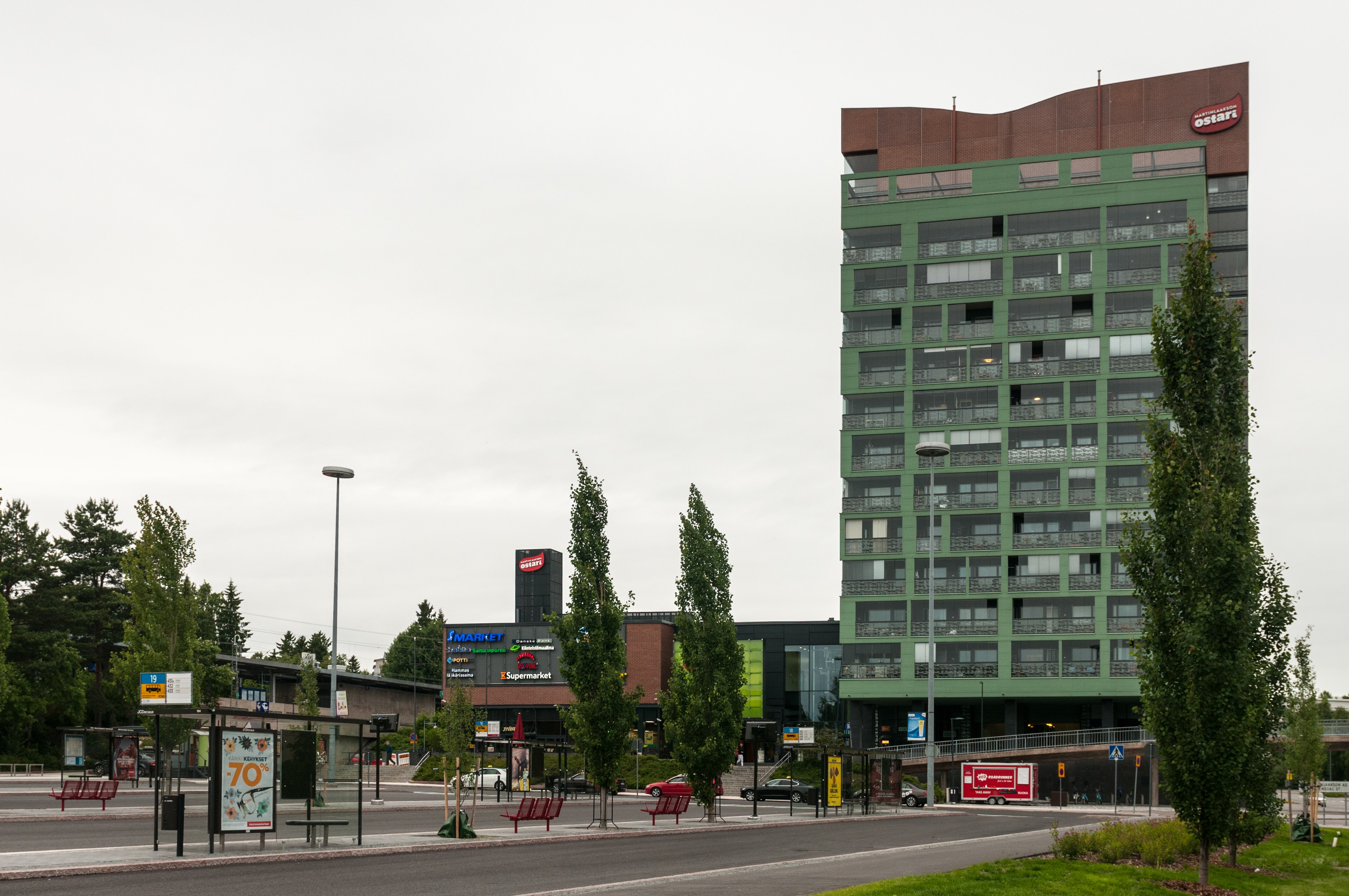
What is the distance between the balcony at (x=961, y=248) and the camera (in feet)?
302

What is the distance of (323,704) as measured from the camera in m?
117

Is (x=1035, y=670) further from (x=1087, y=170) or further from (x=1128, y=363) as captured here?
(x=1087, y=170)

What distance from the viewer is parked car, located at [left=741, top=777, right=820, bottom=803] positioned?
62.2m

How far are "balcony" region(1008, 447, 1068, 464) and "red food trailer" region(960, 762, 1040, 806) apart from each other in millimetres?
24118

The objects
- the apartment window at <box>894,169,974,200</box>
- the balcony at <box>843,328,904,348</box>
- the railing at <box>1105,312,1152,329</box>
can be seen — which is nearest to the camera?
the railing at <box>1105,312,1152,329</box>

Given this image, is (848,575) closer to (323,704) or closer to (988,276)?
(988,276)

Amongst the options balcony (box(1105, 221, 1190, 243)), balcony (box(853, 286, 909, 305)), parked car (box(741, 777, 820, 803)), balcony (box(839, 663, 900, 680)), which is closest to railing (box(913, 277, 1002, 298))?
balcony (box(853, 286, 909, 305))

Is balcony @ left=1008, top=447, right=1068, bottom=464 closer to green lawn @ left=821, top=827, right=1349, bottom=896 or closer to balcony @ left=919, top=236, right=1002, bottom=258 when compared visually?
balcony @ left=919, top=236, right=1002, bottom=258

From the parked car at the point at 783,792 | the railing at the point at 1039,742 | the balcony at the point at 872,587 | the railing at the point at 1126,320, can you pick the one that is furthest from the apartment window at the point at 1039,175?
the parked car at the point at 783,792

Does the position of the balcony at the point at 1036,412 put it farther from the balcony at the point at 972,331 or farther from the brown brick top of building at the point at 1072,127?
the brown brick top of building at the point at 1072,127

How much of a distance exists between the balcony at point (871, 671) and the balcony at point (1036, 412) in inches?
740

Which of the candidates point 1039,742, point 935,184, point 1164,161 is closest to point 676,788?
point 1039,742

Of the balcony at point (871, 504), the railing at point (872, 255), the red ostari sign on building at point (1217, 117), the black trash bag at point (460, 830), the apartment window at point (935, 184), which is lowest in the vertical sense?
the black trash bag at point (460, 830)

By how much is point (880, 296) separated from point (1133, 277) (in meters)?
17.1
